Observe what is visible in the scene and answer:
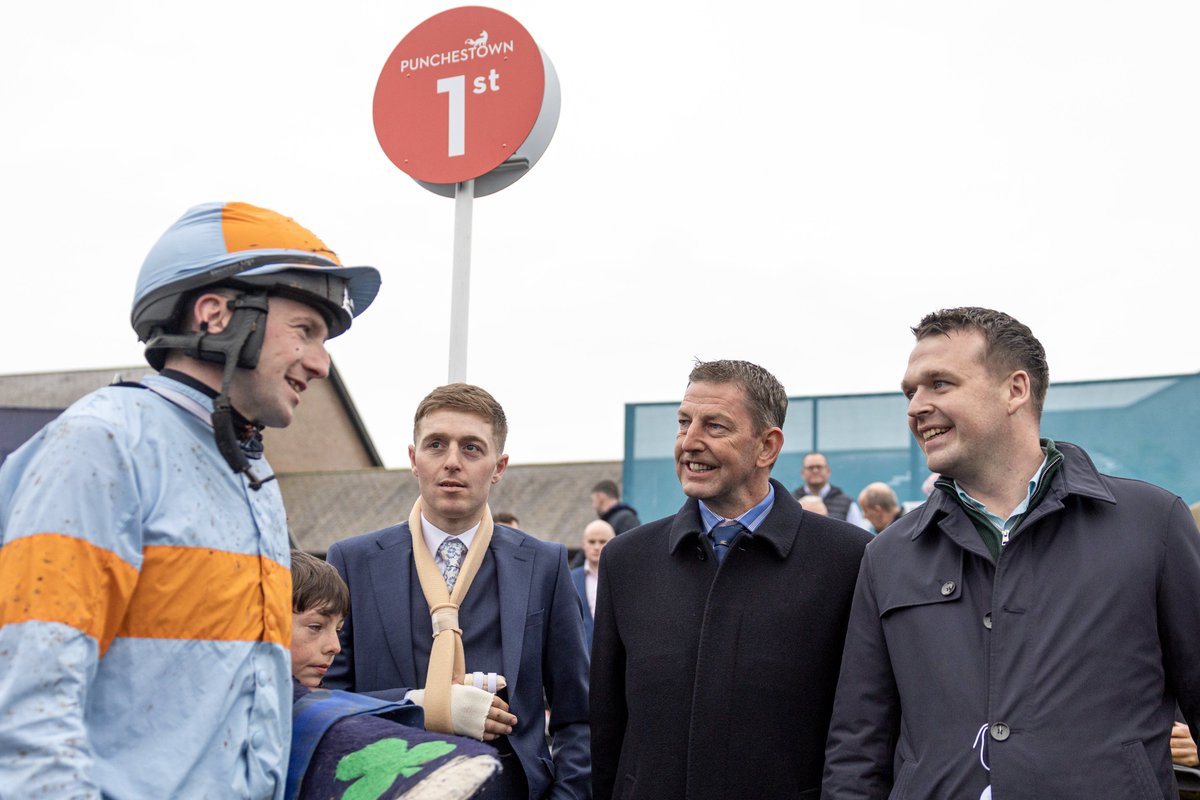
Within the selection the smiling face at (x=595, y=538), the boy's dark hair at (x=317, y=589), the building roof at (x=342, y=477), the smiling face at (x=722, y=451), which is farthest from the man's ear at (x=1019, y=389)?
the building roof at (x=342, y=477)

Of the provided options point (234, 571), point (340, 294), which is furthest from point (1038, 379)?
point (234, 571)

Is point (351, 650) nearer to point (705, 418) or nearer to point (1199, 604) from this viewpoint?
point (705, 418)

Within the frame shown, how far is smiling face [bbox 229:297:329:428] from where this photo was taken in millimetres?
2480

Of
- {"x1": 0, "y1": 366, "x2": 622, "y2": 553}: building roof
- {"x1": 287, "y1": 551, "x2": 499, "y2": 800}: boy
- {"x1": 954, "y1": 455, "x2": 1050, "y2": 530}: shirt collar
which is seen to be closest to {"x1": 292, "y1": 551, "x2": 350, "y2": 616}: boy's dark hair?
{"x1": 287, "y1": 551, "x2": 499, "y2": 800}: boy

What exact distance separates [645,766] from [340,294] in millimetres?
1786

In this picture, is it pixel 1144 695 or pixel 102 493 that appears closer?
pixel 102 493

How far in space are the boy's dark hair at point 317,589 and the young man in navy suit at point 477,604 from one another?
0.31m

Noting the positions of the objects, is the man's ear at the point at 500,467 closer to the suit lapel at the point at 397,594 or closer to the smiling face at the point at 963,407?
the suit lapel at the point at 397,594

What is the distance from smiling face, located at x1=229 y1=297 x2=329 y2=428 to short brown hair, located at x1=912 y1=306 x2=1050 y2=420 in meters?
1.90

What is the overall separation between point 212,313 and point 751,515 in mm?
2009

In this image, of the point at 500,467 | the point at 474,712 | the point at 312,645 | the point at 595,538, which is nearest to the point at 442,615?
the point at 474,712

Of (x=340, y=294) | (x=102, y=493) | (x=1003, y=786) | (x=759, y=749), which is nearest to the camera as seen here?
(x=102, y=493)

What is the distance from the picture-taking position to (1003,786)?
9.48 feet

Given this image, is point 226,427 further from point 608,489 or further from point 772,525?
point 608,489
